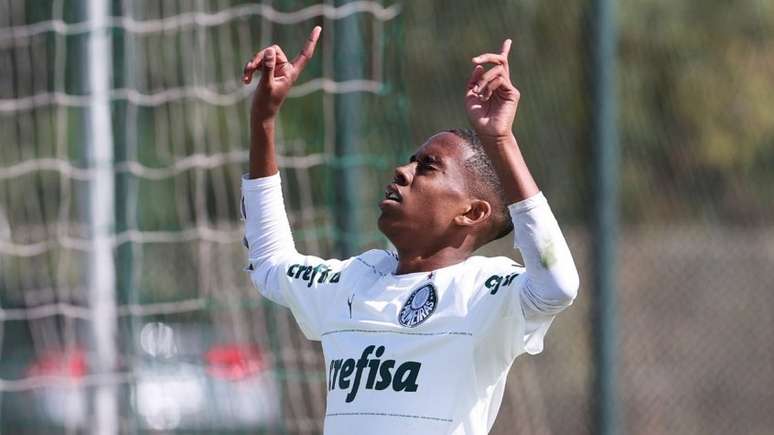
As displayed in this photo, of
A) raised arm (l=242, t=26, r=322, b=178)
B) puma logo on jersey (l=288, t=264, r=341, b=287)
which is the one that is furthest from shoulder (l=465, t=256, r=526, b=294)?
raised arm (l=242, t=26, r=322, b=178)

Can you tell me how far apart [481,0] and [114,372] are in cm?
209

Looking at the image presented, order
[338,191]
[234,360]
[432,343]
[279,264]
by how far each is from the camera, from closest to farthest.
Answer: [432,343], [279,264], [338,191], [234,360]

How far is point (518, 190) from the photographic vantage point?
296cm

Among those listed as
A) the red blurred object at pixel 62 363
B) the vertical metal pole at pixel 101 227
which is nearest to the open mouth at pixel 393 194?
the vertical metal pole at pixel 101 227

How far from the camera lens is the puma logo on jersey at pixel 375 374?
10.5ft

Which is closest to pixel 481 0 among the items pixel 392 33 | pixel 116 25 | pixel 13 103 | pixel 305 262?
pixel 392 33

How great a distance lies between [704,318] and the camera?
6625mm

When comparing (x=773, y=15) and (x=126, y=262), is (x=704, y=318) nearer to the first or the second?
(x=773, y=15)

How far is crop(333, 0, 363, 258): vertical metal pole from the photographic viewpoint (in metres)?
5.44

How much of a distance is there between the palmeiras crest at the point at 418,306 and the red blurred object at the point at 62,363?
2.55 metres

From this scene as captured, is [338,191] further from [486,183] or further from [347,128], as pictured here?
[486,183]

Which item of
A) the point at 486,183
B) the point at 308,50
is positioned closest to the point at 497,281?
the point at 486,183

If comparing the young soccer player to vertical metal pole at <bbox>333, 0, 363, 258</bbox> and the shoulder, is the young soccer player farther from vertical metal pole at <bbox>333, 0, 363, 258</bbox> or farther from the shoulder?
vertical metal pole at <bbox>333, 0, 363, 258</bbox>

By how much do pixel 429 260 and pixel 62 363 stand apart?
3.03 meters
